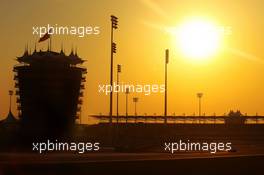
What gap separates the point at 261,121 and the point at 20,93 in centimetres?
4939

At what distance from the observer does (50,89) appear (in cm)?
10850

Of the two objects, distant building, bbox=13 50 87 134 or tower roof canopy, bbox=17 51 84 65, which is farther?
tower roof canopy, bbox=17 51 84 65

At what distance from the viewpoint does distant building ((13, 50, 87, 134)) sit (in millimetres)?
110188

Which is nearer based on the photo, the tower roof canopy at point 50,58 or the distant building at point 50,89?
the distant building at point 50,89

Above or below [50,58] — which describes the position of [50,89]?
below

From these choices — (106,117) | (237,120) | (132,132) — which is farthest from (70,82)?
(237,120)

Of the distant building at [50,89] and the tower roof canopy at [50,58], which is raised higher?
the tower roof canopy at [50,58]

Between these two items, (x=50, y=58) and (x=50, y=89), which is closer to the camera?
(x=50, y=89)

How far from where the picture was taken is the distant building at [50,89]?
11019 centimetres

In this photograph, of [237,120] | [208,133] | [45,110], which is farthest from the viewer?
[237,120]

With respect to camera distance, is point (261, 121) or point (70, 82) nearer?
point (70, 82)

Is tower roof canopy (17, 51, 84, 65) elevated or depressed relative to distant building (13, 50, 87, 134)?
elevated

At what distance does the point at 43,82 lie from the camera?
Answer: 113 m

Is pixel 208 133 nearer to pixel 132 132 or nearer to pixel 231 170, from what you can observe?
pixel 132 132
